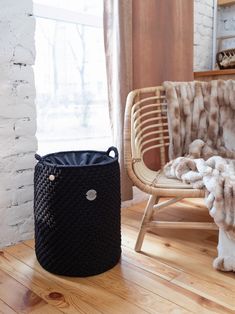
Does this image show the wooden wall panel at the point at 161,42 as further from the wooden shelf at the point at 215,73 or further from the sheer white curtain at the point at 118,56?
the wooden shelf at the point at 215,73

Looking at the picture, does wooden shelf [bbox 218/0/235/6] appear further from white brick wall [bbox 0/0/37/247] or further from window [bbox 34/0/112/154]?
white brick wall [bbox 0/0/37/247]

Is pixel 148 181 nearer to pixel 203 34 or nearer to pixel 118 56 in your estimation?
pixel 118 56

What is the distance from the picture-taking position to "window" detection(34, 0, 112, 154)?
1.74m

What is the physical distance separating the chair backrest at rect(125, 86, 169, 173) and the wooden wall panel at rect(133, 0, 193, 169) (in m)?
0.14

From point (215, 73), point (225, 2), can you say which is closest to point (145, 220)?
point (215, 73)

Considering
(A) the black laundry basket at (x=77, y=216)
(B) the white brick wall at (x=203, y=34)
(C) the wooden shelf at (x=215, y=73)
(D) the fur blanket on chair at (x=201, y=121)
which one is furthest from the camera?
(B) the white brick wall at (x=203, y=34)

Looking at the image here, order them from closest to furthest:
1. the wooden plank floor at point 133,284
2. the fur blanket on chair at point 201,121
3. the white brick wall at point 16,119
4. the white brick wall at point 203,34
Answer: the wooden plank floor at point 133,284
the white brick wall at point 16,119
the fur blanket on chair at point 201,121
the white brick wall at point 203,34

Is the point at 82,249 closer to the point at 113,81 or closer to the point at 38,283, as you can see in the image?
the point at 38,283

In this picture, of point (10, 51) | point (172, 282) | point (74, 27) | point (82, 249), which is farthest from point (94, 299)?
point (74, 27)

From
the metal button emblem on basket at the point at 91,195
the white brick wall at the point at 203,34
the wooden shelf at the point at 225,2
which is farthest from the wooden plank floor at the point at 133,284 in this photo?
the wooden shelf at the point at 225,2

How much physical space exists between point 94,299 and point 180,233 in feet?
2.20

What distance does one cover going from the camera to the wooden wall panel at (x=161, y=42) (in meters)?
1.81

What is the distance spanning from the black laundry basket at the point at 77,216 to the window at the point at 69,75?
512mm

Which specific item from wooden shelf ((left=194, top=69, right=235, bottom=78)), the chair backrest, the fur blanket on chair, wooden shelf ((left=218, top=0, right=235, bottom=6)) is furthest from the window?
wooden shelf ((left=218, top=0, right=235, bottom=6))
